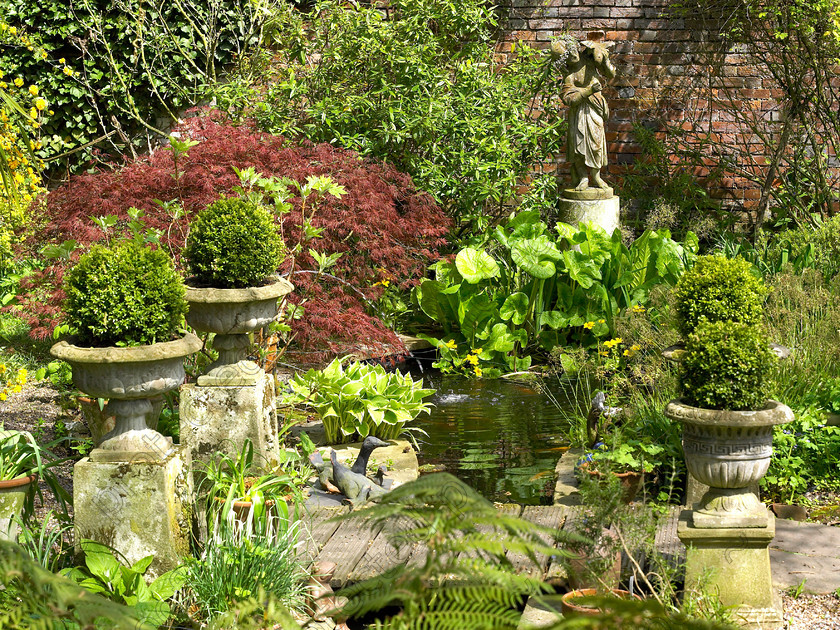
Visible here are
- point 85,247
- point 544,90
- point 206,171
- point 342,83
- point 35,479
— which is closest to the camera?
point 35,479

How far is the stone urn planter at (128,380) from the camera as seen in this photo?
3527 millimetres

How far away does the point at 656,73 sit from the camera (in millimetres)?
9977

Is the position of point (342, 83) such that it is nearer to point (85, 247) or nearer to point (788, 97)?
point (85, 247)

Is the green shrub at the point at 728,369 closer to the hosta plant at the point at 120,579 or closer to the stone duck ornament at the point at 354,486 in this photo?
the stone duck ornament at the point at 354,486

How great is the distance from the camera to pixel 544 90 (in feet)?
31.5

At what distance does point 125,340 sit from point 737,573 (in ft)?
7.87

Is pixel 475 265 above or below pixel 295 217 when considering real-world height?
below

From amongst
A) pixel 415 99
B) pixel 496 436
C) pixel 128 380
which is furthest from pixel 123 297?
pixel 415 99

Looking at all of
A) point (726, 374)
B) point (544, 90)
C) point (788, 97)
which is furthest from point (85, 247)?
point (788, 97)

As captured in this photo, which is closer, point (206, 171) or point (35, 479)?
point (35, 479)

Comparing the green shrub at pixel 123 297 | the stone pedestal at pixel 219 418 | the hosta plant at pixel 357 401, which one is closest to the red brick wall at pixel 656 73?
the hosta plant at pixel 357 401

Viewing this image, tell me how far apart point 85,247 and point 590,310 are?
12.7 feet

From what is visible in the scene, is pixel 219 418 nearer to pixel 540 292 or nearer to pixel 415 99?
pixel 540 292

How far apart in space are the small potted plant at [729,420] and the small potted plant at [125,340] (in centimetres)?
188
